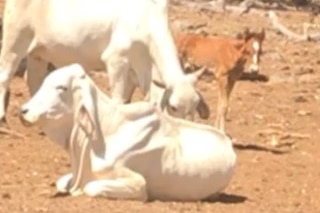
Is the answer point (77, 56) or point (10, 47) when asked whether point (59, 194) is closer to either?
point (77, 56)

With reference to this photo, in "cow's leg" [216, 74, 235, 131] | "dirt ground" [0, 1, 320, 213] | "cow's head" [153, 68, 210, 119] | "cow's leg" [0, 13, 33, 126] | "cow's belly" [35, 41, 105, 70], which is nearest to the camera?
"dirt ground" [0, 1, 320, 213]

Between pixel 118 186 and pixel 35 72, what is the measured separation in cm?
419

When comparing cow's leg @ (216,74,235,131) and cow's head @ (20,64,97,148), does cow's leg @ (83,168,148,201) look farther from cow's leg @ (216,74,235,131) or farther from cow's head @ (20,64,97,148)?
cow's leg @ (216,74,235,131)

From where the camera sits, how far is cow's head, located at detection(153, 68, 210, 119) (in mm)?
11312

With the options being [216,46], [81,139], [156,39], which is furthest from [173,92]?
[216,46]

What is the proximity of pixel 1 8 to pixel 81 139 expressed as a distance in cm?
1451

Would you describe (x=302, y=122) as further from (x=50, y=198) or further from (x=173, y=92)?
(x=50, y=198)

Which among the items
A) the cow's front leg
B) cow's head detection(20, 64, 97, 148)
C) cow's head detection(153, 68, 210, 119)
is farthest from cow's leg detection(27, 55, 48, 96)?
cow's head detection(20, 64, 97, 148)

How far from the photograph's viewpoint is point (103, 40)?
497 inches

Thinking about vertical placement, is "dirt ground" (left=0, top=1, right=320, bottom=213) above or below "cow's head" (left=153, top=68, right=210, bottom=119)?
below

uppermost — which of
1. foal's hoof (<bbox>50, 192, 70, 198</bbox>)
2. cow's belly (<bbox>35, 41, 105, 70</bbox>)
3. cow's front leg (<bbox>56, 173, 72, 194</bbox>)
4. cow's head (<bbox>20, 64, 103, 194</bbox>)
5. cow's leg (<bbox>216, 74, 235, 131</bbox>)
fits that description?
cow's head (<bbox>20, 64, 103, 194</bbox>)

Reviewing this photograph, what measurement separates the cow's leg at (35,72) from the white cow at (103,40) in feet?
0.59

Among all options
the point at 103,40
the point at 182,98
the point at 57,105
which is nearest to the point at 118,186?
the point at 57,105

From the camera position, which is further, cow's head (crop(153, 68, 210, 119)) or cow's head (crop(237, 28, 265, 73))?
cow's head (crop(237, 28, 265, 73))
